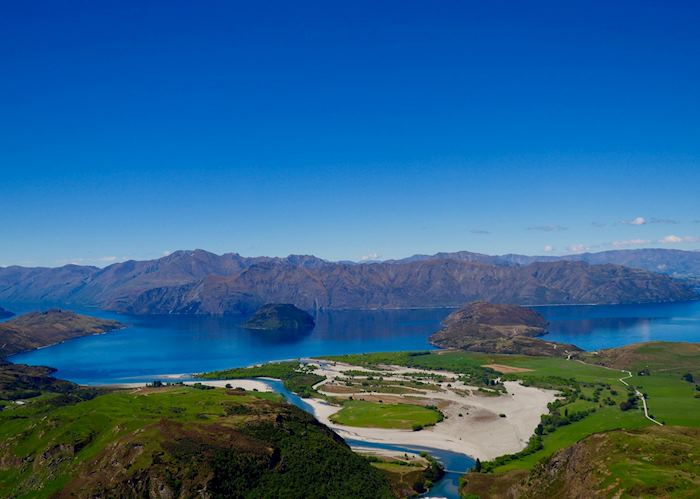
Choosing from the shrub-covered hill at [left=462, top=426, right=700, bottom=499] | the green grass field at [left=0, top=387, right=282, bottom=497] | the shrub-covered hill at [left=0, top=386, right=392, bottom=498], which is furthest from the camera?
the green grass field at [left=0, top=387, right=282, bottom=497]

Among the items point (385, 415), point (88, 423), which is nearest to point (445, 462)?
point (385, 415)

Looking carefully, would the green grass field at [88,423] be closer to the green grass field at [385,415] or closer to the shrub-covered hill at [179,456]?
the shrub-covered hill at [179,456]

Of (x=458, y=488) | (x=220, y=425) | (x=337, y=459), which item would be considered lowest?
(x=458, y=488)

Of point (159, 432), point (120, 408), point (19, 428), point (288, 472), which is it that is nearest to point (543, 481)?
point (288, 472)

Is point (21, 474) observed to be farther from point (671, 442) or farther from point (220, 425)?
point (671, 442)

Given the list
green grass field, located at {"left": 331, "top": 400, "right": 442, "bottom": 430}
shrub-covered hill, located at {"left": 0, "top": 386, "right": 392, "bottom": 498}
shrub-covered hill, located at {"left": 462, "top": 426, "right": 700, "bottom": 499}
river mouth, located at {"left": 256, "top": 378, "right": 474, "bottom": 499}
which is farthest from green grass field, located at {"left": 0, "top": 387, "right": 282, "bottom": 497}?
shrub-covered hill, located at {"left": 462, "top": 426, "right": 700, "bottom": 499}

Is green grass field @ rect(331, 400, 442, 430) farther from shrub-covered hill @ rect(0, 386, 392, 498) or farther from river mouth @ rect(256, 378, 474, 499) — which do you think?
shrub-covered hill @ rect(0, 386, 392, 498)

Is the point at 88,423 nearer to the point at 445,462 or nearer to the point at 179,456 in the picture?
the point at 179,456
